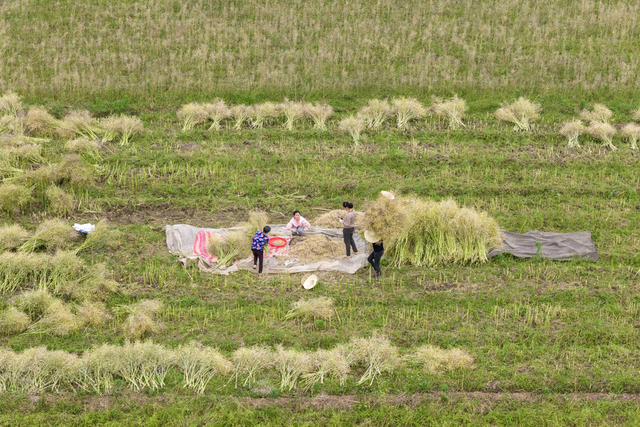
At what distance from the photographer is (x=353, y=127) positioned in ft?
57.1

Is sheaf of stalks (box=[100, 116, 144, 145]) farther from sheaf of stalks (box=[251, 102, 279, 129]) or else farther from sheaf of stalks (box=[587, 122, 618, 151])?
sheaf of stalks (box=[587, 122, 618, 151])

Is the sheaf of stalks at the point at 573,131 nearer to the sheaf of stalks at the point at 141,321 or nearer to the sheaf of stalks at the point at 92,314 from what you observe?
the sheaf of stalks at the point at 141,321

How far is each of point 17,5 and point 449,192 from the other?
15.1 meters

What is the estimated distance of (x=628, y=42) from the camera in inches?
833

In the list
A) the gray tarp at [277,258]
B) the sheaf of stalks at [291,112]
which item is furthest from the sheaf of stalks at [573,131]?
the gray tarp at [277,258]

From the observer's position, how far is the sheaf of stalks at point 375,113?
1792 cm

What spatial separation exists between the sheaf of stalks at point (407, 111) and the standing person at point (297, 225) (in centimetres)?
530

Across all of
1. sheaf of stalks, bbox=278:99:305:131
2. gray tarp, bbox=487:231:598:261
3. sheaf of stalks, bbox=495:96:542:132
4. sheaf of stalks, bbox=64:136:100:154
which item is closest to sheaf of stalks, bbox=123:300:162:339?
gray tarp, bbox=487:231:598:261

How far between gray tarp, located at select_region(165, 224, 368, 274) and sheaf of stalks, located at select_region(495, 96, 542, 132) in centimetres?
632

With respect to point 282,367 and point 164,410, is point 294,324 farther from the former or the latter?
point 164,410

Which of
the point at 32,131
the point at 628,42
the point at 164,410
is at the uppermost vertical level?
the point at 628,42

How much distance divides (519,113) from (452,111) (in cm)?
161

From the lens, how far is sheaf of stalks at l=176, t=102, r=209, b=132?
18.0m

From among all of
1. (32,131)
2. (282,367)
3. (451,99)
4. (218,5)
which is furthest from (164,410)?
(218,5)
